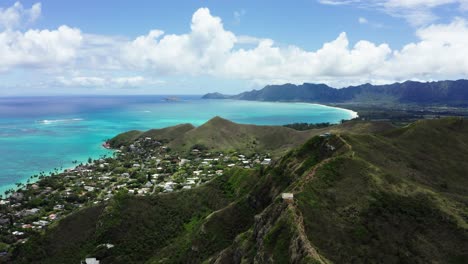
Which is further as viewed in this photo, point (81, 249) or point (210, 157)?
point (210, 157)

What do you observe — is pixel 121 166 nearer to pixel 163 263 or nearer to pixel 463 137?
pixel 163 263

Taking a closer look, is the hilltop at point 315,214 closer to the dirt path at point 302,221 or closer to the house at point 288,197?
the dirt path at point 302,221

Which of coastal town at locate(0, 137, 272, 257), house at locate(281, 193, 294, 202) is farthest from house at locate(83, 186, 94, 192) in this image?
house at locate(281, 193, 294, 202)

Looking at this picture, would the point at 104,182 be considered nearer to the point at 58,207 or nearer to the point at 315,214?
the point at 58,207

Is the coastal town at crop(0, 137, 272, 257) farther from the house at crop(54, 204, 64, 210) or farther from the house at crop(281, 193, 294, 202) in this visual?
the house at crop(281, 193, 294, 202)

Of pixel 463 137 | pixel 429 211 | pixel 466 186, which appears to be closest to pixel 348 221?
pixel 429 211

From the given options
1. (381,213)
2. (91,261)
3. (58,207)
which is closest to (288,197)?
(381,213)
